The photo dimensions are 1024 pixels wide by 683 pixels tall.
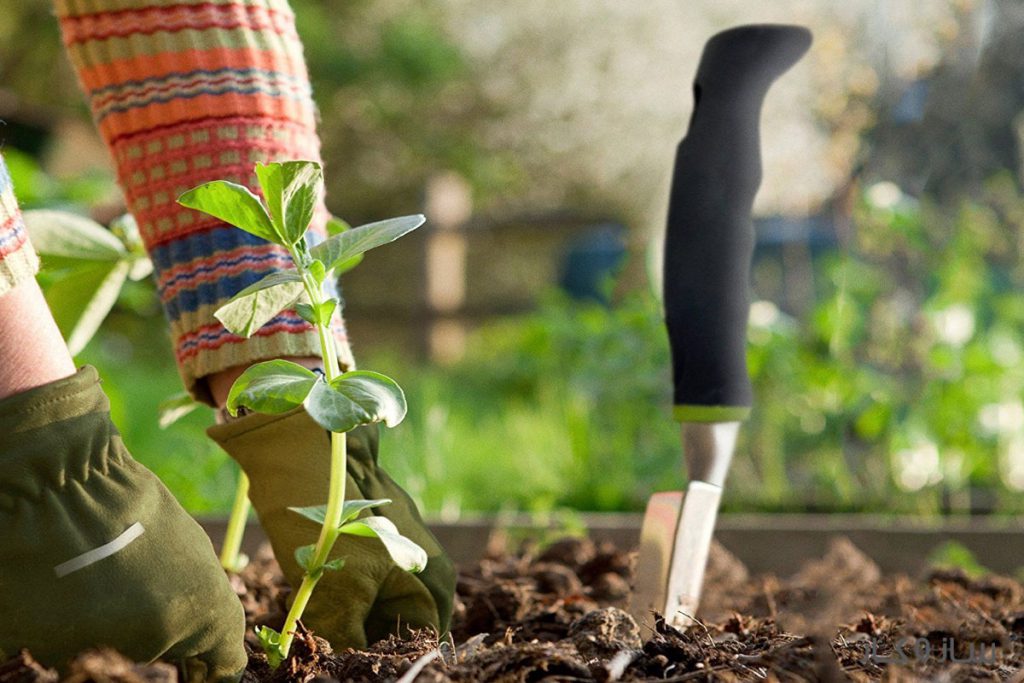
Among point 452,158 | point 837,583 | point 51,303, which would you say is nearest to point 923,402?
point 837,583

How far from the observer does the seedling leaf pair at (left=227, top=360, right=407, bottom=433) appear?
0.63 meters

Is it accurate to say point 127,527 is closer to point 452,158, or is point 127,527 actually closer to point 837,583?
point 837,583

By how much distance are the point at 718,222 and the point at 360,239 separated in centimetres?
36

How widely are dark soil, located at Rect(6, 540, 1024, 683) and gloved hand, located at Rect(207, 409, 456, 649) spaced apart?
0.06 m

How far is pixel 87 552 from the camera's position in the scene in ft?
2.04

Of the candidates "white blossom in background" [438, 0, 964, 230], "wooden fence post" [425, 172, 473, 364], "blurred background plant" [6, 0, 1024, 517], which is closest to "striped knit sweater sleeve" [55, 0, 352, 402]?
"blurred background plant" [6, 0, 1024, 517]

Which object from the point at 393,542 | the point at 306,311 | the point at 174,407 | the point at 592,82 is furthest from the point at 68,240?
the point at 592,82

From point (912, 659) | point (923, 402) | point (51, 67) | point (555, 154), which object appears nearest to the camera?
point (912, 659)

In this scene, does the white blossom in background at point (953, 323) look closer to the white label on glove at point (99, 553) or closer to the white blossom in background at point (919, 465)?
the white blossom in background at point (919, 465)

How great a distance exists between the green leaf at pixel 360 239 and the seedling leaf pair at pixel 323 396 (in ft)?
0.27

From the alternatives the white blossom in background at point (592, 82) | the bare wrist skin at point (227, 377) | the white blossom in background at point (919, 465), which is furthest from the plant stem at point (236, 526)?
the white blossom in background at point (592, 82)

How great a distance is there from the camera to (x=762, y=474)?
2.87 meters

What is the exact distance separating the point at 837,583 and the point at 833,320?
146 cm

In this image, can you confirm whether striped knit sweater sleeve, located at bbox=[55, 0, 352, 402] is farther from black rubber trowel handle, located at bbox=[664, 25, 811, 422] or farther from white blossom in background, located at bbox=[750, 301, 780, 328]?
white blossom in background, located at bbox=[750, 301, 780, 328]
